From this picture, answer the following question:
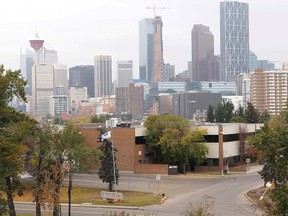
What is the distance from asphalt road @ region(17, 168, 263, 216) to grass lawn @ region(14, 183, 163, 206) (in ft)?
4.71

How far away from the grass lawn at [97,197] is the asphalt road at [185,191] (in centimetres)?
143

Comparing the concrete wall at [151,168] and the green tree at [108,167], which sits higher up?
the green tree at [108,167]

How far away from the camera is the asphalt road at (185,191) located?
4612 centimetres

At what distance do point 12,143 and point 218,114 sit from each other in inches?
3693

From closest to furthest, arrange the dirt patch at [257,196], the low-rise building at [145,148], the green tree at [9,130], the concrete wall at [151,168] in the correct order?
the green tree at [9,130], the dirt patch at [257,196], the concrete wall at [151,168], the low-rise building at [145,148]

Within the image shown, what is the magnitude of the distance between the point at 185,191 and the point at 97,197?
29.0 feet

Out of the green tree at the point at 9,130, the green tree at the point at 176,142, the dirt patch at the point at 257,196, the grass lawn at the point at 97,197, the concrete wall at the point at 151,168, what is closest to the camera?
the green tree at the point at 9,130

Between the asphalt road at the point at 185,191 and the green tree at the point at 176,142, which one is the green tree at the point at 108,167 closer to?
the asphalt road at the point at 185,191

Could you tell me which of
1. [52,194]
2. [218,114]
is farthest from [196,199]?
[218,114]

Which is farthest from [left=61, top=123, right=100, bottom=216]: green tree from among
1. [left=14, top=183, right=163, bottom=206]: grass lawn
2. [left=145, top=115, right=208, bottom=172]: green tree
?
[left=145, top=115, right=208, bottom=172]: green tree

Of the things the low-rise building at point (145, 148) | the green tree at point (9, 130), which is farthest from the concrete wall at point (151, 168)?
the green tree at point (9, 130)

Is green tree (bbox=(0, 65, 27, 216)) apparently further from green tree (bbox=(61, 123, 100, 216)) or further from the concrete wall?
the concrete wall

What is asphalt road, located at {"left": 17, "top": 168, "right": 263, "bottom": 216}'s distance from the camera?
151 ft

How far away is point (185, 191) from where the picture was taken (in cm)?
5806
